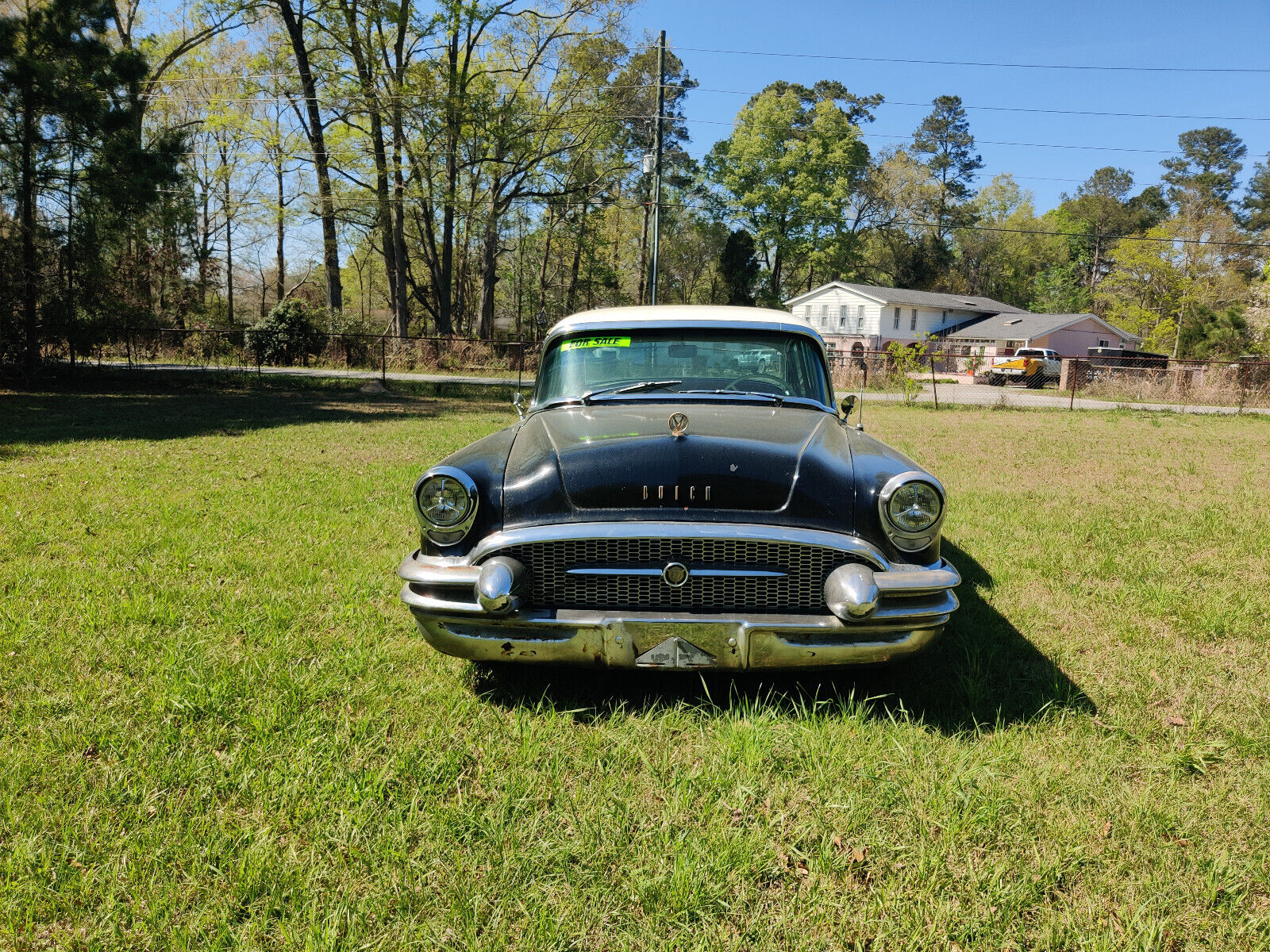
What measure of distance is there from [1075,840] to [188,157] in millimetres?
18621

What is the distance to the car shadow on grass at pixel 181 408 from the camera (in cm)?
1038

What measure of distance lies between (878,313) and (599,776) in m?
50.0

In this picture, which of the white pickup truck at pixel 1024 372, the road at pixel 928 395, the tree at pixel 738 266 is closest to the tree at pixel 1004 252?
the tree at pixel 738 266

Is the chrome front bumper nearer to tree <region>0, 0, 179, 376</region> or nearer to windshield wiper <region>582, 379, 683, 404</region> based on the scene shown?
windshield wiper <region>582, 379, 683, 404</region>

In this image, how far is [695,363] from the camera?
4.05 m

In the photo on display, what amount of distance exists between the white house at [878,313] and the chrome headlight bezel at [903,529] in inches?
1796

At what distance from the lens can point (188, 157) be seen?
15.6m

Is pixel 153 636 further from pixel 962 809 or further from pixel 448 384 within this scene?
pixel 448 384

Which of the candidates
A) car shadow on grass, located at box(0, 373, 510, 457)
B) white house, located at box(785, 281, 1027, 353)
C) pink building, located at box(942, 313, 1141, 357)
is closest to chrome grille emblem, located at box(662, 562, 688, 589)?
car shadow on grass, located at box(0, 373, 510, 457)

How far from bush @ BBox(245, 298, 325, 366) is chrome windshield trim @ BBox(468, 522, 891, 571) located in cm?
2397

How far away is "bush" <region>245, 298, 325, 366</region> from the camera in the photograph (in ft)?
78.4

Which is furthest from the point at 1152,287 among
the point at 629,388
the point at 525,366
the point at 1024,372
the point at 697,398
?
the point at 629,388

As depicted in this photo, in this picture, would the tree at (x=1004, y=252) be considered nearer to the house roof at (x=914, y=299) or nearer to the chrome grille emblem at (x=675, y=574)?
the house roof at (x=914, y=299)

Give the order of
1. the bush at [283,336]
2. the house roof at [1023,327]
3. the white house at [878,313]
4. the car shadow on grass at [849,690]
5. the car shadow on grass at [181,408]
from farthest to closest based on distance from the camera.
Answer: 1. the white house at [878,313]
2. the house roof at [1023,327]
3. the bush at [283,336]
4. the car shadow on grass at [181,408]
5. the car shadow on grass at [849,690]
